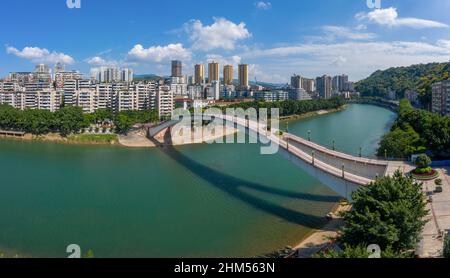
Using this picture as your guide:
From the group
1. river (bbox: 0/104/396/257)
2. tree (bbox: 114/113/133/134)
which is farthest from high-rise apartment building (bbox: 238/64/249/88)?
river (bbox: 0/104/396/257)

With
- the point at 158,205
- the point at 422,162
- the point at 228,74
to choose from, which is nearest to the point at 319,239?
the point at 422,162

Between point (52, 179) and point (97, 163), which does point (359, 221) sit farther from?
point (97, 163)

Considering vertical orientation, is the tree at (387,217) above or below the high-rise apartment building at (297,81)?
below

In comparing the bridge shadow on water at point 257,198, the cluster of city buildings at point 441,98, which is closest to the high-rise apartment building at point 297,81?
the cluster of city buildings at point 441,98

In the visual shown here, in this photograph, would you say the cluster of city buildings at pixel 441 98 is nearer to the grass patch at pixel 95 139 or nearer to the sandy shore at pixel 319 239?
the sandy shore at pixel 319 239

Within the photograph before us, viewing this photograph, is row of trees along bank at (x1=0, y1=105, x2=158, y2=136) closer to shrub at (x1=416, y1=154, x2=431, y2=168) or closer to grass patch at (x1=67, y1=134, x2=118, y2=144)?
grass patch at (x1=67, y1=134, x2=118, y2=144)
